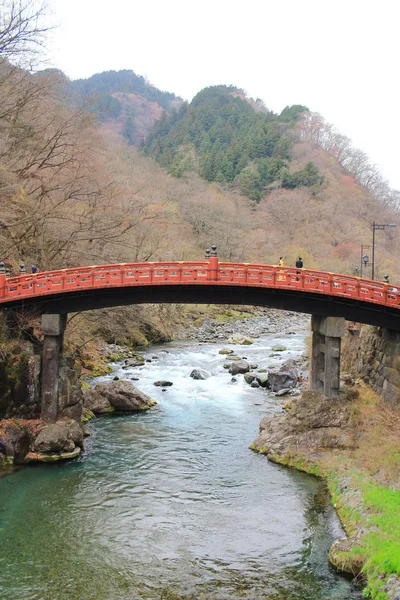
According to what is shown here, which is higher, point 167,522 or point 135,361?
point 135,361

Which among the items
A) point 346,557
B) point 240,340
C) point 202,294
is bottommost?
point 346,557

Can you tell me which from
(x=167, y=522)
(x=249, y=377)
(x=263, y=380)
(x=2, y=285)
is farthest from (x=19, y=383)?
(x=263, y=380)

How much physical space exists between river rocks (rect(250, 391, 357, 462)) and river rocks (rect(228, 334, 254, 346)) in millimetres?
22880

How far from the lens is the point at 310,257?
7650cm

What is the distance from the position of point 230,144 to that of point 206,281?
8549 centimetres

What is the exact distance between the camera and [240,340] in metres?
47.3

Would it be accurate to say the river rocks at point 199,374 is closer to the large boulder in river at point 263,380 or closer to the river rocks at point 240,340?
the large boulder in river at point 263,380

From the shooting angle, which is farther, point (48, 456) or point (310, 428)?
point (310, 428)

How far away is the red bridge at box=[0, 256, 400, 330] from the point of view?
2317cm

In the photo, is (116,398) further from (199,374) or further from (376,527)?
(376,527)

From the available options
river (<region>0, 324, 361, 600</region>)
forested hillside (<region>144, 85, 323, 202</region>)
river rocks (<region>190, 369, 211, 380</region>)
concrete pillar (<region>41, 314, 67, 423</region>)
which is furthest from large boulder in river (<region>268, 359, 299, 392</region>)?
forested hillside (<region>144, 85, 323, 202</region>)

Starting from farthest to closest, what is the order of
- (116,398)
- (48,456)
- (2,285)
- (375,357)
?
1. (116,398)
2. (375,357)
3. (2,285)
4. (48,456)

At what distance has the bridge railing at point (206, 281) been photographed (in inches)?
907

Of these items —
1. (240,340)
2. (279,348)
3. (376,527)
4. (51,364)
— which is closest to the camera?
(376,527)
